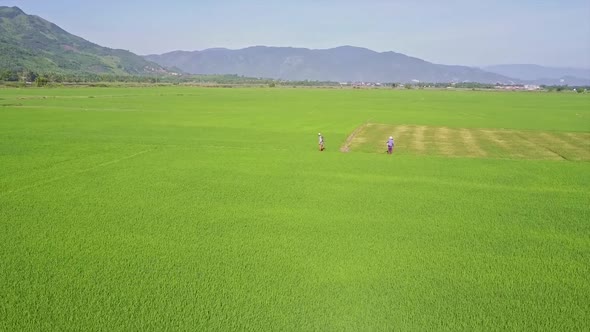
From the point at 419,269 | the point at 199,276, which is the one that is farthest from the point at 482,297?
the point at 199,276

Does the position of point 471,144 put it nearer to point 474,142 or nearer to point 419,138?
point 474,142

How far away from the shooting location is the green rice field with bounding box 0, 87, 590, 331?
28.8 feet

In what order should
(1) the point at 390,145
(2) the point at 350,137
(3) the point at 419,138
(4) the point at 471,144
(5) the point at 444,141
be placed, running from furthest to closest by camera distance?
(2) the point at 350,137
(3) the point at 419,138
(5) the point at 444,141
(4) the point at 471,144
(1) the point at 390,145

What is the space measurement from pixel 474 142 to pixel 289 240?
24697 mm

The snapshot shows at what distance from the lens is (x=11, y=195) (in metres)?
16.5

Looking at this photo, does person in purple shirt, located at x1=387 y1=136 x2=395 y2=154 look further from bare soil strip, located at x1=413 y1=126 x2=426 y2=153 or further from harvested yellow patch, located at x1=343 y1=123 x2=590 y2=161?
bare soil strip, located at x1=413 y1=126 x2=426 y2=153

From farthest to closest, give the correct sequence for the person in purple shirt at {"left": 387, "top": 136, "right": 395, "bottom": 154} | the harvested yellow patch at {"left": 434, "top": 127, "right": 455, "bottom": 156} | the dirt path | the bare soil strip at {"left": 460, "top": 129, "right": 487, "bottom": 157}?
the dirt path, the harvested yellow patch at {"left": 434, "top": 127, "right": 455, "bottom": 156}, the bare soil strip at {"left": 460, "top": 129, "right": 487, "bottom": 157}, the person in purple shirt at {"left": 387, "top": 136, "right": 395, "bottom": 154}

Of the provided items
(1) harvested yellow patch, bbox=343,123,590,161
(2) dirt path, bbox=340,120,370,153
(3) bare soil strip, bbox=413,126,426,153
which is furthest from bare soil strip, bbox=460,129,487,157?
(2) dirt path, bbox=340,120,370,153

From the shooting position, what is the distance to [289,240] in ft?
41.3

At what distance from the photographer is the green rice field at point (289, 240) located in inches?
346

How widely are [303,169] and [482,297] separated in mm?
13618

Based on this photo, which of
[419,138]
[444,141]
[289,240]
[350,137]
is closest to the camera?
[289,240]

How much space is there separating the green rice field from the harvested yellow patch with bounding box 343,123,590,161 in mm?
1702

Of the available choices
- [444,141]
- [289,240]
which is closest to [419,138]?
[444,141]
